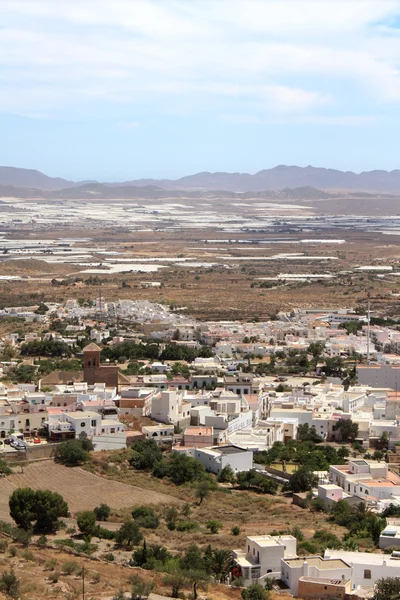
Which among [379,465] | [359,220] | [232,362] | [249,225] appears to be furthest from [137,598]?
[359,220]

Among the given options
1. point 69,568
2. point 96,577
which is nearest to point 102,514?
point 69,568

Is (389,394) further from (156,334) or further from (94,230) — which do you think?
(94,230)

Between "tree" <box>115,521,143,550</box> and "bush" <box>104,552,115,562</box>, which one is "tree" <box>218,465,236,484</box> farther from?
"bush" <box>104,552,115,562</box>

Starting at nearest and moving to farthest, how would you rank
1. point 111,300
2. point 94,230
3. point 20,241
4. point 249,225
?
point 111,300, point 20,241, point 94,230, point 249,225

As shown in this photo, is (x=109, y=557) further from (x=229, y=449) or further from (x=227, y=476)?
(x=229, y=449)

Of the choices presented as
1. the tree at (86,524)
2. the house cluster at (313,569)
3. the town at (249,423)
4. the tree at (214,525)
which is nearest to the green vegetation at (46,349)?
the town at (249,423)

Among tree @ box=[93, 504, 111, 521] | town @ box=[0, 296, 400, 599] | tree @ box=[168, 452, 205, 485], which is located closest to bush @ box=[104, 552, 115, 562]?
town @ box=[0, 296, 400, 599]
